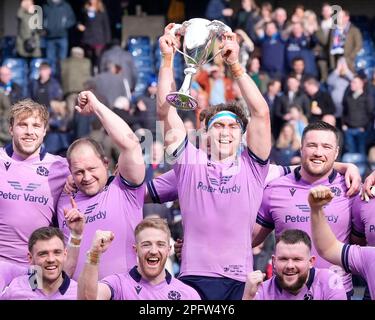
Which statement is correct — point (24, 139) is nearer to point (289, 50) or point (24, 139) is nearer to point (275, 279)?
point (275, 279)

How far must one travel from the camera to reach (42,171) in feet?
28.9

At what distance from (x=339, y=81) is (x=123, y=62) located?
2793mm

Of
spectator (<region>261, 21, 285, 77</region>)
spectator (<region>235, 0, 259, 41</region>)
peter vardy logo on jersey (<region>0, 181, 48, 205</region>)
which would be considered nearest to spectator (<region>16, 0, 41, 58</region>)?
spectator (<region>235, 0, 259, 41</region>)

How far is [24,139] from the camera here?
8.70 m

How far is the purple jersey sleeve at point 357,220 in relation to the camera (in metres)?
8.60

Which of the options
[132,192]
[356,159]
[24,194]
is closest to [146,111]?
[356,159]

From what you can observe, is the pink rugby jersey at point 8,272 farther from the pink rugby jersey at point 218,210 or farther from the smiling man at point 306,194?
the smiling man at point 306,194

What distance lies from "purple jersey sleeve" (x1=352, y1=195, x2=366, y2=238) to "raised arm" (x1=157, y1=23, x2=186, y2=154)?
1200 mm

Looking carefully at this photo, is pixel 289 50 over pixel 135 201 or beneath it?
over

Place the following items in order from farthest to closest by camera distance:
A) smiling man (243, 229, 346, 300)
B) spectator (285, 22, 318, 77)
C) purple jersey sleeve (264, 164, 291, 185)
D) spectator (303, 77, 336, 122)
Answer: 1. spectator (285, 22, 318, 77)
2. spectator (303, 77, 336, 122)
3. purple jersey sleeve (264, 164, 291, 185)
4. smiling man (243, 229, 346, 300)

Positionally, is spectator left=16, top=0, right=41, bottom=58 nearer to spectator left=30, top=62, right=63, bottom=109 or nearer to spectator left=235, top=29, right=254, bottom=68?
spectator left=30, top=62, right=63, bottom=109

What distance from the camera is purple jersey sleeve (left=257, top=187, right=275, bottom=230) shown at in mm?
8789

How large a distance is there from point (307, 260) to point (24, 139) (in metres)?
2.06
